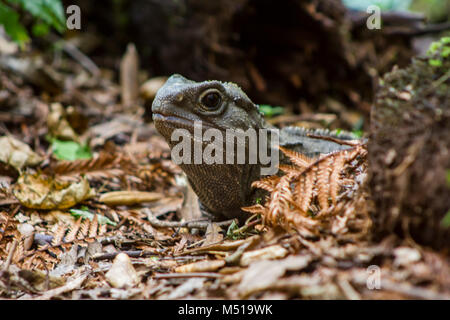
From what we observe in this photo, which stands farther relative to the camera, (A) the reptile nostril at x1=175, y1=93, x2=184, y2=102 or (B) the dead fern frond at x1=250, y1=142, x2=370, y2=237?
(A) the reptile nostril at x1=175, y1=93, x2=184, y2=102

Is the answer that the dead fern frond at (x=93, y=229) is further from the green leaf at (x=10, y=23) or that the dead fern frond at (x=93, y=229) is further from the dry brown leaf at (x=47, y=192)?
the green leaf at (x=10, y=23)

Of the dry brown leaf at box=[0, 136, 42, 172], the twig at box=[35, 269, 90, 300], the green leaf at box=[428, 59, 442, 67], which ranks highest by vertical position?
the green leaf at box=[428, 59, 442, 67]

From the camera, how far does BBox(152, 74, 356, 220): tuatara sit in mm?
3588

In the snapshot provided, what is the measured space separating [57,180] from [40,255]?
4.99ft

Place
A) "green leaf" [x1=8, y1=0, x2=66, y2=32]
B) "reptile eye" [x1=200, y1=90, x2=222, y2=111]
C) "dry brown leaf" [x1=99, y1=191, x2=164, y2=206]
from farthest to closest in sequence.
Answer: "green leaf" [x1=8, y1=0, x2=66, y2=32] → "dry brown leaf" [x1=99, y1=191, x2=164, y2=206] → "reptile eye" [x1=200, y1=90, x2=222, y2=111]

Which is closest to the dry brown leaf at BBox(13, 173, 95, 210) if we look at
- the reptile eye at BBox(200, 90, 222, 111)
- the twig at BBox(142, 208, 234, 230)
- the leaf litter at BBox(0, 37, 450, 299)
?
the leaf litter at BBox(0, 37, 450, 299)

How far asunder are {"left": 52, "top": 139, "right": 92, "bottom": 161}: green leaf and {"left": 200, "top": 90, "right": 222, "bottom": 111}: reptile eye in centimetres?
259

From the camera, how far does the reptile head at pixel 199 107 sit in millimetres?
3570

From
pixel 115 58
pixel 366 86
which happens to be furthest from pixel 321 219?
pixel 115 58

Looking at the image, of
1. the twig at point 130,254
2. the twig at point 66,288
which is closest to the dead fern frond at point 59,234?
the twig at point 130,254

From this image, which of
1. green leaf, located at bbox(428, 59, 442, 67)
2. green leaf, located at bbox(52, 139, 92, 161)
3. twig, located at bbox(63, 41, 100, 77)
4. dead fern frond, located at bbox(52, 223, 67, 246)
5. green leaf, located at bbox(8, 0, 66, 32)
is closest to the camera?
green leaf, located at bbox(428, 59, 442, 67)

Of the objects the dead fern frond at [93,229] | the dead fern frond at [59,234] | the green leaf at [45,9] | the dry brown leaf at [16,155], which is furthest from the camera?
the green leaf at [45,9]

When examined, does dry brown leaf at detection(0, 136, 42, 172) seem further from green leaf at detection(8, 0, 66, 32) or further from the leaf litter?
green leaf at detection(8, 0, 66, 32)

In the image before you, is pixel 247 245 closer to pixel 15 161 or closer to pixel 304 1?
pixel 15 161
